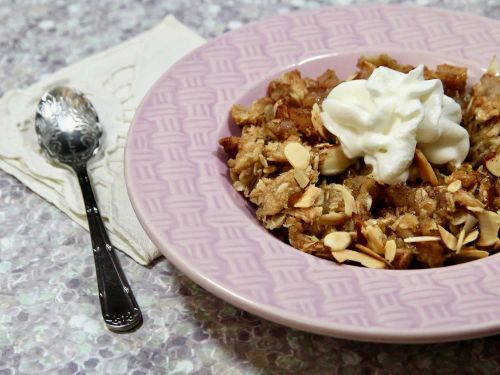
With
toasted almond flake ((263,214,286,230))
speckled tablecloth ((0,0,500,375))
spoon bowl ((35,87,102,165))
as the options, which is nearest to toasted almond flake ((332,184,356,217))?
toasted almond flake ((263,214,286,230))

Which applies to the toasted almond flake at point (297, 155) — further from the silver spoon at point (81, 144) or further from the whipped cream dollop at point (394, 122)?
the silver spoon at point (81, 144)

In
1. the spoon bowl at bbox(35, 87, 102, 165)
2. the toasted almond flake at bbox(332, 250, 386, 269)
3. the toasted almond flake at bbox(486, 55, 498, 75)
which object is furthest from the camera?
the spoon bowl at bbox(35, 87, 102, 165)

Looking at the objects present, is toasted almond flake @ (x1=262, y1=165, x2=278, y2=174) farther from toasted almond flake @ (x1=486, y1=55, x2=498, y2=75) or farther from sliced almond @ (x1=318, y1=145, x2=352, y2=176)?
toasted almond flake @ (x1=486, y1=55, x2=498, y2=75)

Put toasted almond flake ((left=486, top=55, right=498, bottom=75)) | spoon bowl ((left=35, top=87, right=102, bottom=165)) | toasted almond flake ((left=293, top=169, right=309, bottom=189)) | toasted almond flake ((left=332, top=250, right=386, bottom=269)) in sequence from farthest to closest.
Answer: spoon bowl ((left=35, top=87, right=102, bottom=165)) < toasted almond flake ((left=486, top=55, right=498, bottom=75)) < toasted almond flake ((left=293, top=169, right=309, bottom=189)) < toasted almond flake ((left=332, top=250, right=386, bottom=269))

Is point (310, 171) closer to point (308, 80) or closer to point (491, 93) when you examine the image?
point (308, 80)

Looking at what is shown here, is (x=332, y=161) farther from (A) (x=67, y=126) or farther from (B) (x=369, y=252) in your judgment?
(A) (x=67, y=126)

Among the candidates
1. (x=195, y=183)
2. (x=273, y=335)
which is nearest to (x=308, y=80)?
(x=195, y=183)

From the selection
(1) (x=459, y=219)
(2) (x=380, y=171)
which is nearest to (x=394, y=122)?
(2) (x=380, y=171)
